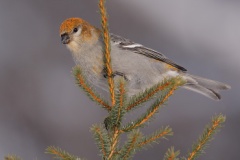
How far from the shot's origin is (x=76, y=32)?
3551 mm

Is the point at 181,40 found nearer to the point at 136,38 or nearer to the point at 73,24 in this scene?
the point at 136,38

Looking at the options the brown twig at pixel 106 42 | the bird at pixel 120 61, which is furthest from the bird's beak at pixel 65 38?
the brown twig at pixel 106 42

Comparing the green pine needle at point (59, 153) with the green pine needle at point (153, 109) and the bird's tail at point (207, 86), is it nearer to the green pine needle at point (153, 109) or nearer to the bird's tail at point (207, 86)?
the green pine needle at point (153, 109)

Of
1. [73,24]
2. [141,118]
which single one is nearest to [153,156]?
[73,24]

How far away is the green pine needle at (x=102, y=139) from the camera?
2201 mm

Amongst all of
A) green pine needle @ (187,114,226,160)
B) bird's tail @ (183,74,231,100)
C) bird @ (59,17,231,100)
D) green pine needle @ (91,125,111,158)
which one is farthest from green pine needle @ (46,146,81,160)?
bird's tail @ (183,74,231,100)

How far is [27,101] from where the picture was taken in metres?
6.41

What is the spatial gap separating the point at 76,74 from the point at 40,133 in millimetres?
3673

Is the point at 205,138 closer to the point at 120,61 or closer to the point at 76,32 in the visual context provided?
the point at 120,61

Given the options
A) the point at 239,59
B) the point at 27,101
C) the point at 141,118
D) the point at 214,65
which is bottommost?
the point at 141,118

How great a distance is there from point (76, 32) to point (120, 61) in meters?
0.38

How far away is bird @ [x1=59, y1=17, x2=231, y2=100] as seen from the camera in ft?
11.1

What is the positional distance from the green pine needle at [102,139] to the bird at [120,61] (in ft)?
3.13

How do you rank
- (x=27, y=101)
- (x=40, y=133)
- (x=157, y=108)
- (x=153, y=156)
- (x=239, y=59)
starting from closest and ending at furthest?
(x=157, y=108)
(x=153, y=156)
(x=40, y=133)
(x=27, y=101)
(x=239, y=59)
